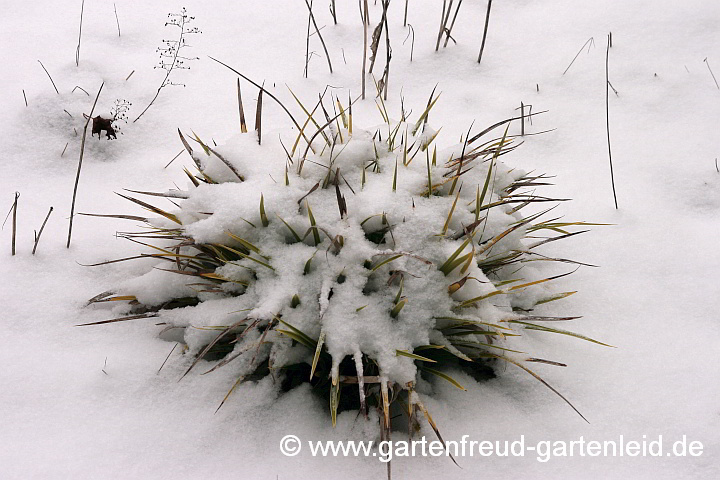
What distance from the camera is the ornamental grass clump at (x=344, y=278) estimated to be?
1.23 meters

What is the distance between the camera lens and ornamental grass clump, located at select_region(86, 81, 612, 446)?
1226 mm

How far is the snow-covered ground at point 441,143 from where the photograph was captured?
1.23 metres

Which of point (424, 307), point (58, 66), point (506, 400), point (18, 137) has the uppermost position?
point (58, 66)

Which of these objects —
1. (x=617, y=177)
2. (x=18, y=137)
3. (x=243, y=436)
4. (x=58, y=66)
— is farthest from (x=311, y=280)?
(x=58, y=66)

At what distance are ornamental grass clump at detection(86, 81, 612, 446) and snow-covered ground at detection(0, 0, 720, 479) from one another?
94 millimetres

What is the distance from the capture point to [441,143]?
2053 mm

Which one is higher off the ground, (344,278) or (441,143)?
(441,143)

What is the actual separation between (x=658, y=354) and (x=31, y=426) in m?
1.53

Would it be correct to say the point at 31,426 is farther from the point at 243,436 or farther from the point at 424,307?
the point at 424,307

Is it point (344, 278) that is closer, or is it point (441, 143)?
point (344, 278)

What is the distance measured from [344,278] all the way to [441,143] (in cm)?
96

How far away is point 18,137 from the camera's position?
2.03m

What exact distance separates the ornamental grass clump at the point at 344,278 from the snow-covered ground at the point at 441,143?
94 millimetres

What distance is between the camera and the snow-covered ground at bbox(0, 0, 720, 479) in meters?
1.23
